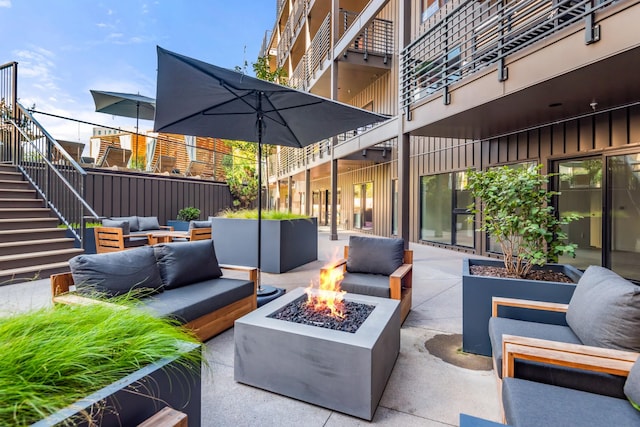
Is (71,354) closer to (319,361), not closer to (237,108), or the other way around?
(319,361)

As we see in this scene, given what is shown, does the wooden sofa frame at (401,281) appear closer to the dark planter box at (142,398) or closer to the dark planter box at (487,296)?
the dark planter box at (487,296)

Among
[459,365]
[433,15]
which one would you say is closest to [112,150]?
[433,15]

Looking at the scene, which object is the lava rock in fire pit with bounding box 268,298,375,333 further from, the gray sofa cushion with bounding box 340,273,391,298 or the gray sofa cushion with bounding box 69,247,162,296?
the gray sofa cushion with bounding box 69,247,162,296

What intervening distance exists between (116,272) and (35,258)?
3.00 metres

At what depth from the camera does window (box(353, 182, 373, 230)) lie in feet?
39.9

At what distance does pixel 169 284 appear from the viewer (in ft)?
9.86

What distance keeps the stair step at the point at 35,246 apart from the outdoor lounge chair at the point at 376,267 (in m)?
4.34

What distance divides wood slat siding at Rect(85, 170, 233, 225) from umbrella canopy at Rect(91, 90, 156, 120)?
2.67m

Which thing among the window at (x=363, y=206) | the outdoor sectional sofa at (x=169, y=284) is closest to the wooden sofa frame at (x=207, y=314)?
the outdoor sectional sofa at (x=169, y=284)

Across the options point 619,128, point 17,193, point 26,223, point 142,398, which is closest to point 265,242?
point 26,223

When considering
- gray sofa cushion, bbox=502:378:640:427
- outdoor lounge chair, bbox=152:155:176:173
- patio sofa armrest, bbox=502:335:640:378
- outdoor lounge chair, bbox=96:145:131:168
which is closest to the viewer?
gray sofa cushion, bbox=502:378:640:427

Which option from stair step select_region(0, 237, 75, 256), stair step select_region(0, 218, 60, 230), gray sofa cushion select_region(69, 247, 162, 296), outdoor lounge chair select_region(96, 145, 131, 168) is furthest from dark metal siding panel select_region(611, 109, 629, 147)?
outdoor lounge chair select_region(96, 145, 131, 168)

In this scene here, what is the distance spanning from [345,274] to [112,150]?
30.6ft

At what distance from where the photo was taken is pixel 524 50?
3.82 meters
